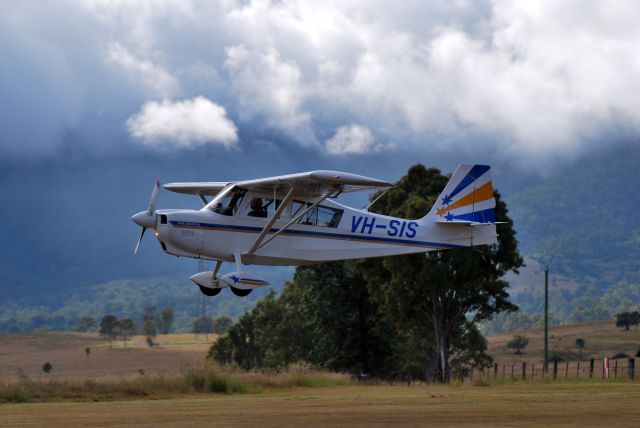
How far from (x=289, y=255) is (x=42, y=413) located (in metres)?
9.75

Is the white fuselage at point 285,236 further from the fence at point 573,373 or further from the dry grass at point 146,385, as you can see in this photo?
the fence at point 573,373

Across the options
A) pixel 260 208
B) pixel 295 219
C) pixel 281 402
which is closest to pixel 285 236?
pixel 295 219

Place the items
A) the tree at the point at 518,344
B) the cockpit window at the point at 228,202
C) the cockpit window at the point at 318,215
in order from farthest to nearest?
the tree at the point at 518,344 → the cockpit window at the point at 318,215 → the cockpit window at the point at 228,202

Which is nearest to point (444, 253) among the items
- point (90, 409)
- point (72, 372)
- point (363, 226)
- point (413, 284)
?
point (413, 284)

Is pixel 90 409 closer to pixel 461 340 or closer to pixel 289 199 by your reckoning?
pixel 289 199

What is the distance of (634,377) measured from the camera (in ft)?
157

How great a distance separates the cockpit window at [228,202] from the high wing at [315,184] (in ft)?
0.88

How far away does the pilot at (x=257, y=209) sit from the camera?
34.7 m

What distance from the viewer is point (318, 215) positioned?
35.2 meters

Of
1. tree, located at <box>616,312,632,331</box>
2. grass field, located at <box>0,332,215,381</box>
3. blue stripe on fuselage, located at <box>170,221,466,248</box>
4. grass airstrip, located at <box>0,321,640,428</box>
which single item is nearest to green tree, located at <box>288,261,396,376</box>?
grass airstrip, located at <box>0,321,640,428</box>

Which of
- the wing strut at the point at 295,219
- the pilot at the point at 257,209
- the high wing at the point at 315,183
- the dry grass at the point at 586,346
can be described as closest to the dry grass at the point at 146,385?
the wing strut at the point at 295,219

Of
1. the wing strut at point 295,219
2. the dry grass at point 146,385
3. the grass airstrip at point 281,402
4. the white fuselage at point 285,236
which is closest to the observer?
the grass airstrip at point 281,402

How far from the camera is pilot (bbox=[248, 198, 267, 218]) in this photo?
34.7 m

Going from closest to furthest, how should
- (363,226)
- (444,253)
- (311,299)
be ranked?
(363,226) < (444,253) < (311,299)
